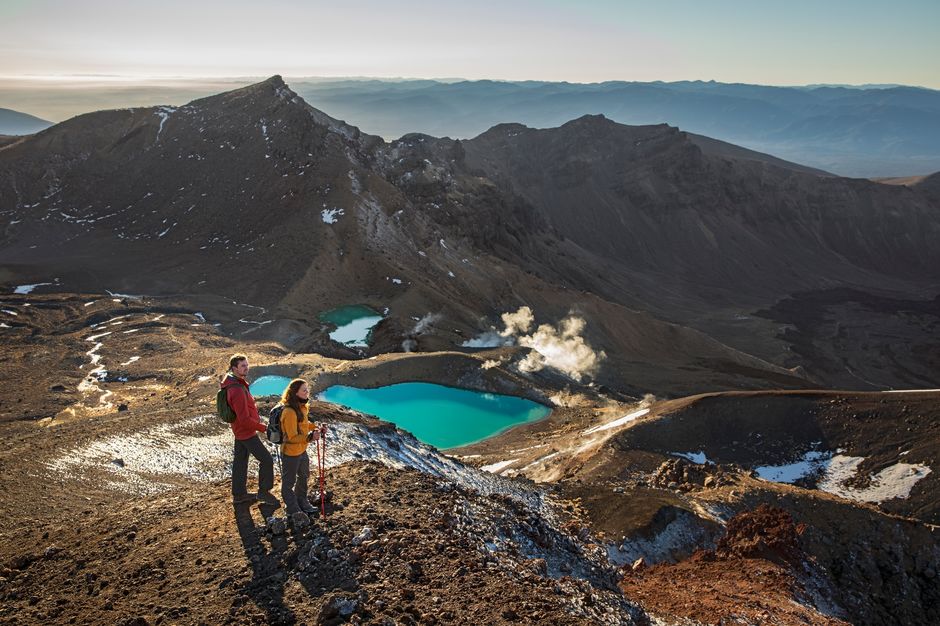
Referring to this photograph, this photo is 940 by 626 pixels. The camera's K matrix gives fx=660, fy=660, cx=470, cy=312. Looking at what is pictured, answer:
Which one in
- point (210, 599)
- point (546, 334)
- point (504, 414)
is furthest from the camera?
point (546, 334)

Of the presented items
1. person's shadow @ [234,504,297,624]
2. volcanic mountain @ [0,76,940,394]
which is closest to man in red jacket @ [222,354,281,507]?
person's shadow @ [234,504,297,624]

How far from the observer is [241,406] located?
1273 cm

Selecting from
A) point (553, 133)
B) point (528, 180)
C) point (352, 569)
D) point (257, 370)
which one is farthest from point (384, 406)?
point (553, 133)

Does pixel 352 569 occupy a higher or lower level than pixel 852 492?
higher

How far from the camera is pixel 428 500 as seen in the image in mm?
14164

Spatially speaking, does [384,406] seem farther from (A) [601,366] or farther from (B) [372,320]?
(A) [601,366]

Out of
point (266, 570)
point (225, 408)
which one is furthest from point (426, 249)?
point (266, 570)

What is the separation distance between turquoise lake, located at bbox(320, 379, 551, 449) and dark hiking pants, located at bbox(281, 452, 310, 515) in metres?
29.4

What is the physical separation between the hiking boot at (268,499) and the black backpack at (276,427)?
1.57 meters

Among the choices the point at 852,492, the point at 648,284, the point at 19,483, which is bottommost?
the point at 648,284

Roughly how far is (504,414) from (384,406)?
8.99 m

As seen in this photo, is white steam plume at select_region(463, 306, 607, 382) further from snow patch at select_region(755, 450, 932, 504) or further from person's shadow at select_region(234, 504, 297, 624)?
person's shadow at select_region(234, 504, 297, 624)

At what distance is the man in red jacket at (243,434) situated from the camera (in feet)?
41.5

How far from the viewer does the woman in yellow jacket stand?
40.1 ft
